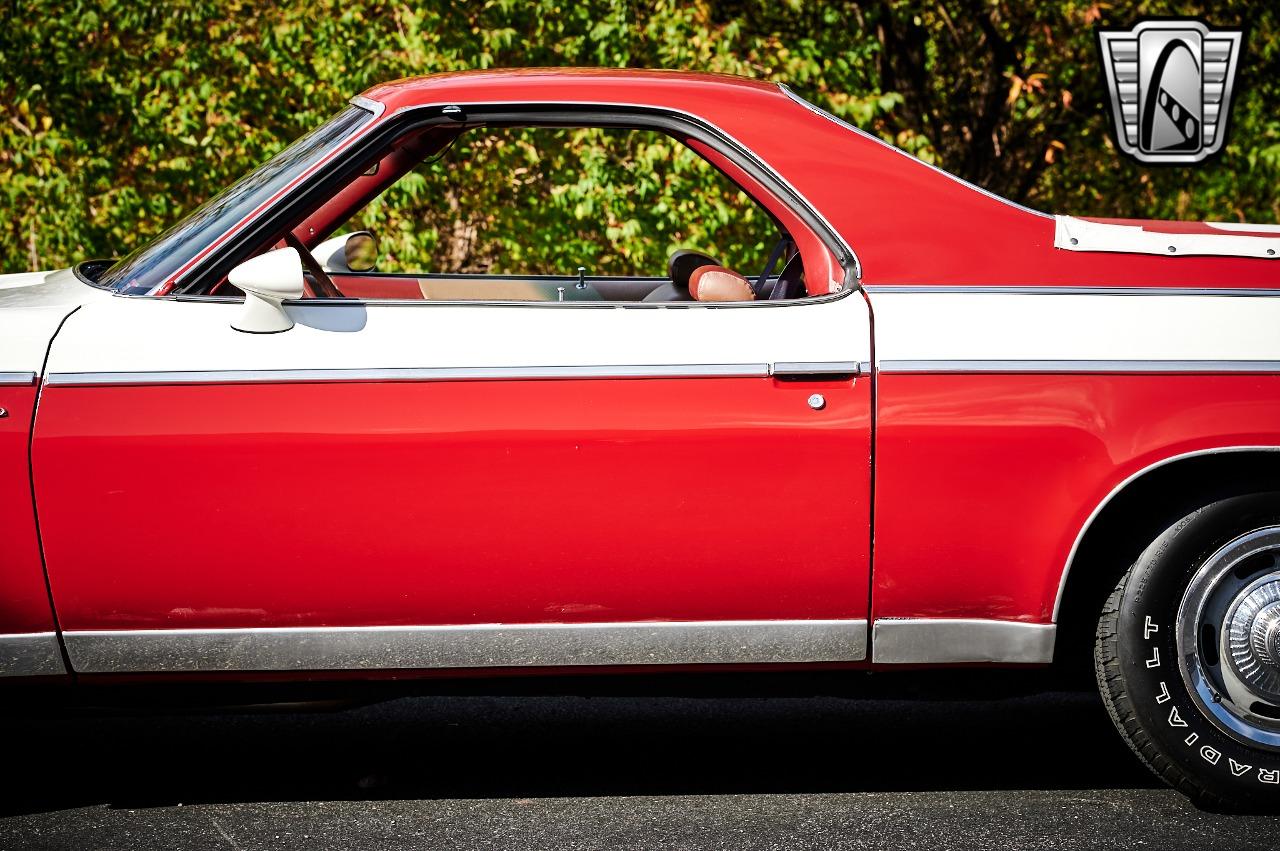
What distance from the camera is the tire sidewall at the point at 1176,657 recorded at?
3289 millimetres

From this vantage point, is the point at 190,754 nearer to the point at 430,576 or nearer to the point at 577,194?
the point at 430,576

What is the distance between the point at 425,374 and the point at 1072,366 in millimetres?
1436

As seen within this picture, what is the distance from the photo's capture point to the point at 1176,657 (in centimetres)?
333

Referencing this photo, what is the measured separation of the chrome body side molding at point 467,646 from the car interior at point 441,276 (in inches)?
29.8

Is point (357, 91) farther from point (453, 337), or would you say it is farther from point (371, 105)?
point (453, 337)

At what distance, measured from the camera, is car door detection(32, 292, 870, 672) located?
312cm

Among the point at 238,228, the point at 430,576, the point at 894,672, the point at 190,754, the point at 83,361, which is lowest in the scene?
the point at 190,754

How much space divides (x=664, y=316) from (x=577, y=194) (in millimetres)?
4107

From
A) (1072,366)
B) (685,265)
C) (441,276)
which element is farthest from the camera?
(441,276)

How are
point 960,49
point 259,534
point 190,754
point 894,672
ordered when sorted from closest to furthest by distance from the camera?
point 259,534, point 894,672, point 190,754, point 960,49

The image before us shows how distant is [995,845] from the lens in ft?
10.9

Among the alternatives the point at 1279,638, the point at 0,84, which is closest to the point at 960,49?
the point at 0,84

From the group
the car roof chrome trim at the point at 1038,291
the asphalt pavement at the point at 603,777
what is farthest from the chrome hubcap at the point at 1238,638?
the car roof chrome trim at the point at 1038,291

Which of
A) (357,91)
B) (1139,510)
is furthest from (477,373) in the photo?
(357,91)
